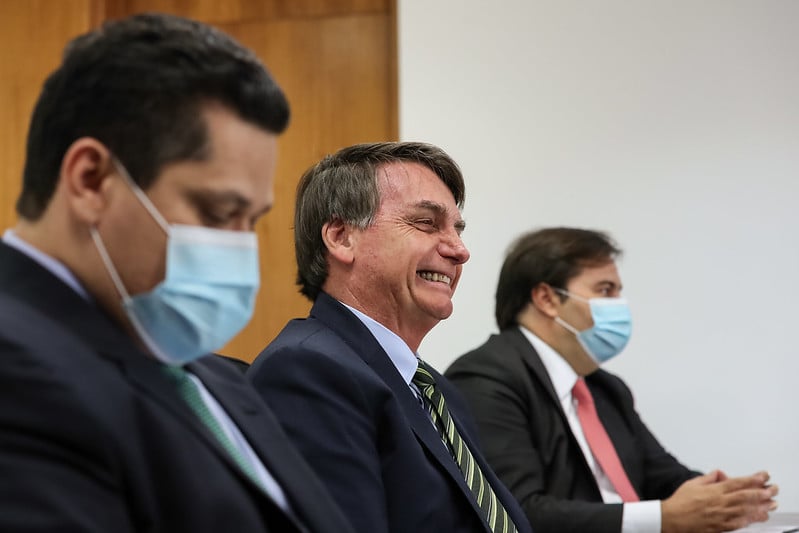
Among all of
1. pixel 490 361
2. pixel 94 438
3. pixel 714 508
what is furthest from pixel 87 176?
pixel 714 508

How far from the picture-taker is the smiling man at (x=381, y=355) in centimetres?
151

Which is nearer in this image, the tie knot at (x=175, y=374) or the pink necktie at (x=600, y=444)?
the tie knot at (x=175, y=374)

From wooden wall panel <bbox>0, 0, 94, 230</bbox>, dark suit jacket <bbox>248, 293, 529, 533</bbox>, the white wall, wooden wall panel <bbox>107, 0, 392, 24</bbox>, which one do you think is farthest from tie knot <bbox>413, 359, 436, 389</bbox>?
wooden wall panel <bbox>0, 0, 94, 230</bbox>

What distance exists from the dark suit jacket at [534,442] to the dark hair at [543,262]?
0.14m

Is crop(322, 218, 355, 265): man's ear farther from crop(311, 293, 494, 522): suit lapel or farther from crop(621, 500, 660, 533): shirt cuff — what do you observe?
crop(621, 500, 660, 533): shirt cuff

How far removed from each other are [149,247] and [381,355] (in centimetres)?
77

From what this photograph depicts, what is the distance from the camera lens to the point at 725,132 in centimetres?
348

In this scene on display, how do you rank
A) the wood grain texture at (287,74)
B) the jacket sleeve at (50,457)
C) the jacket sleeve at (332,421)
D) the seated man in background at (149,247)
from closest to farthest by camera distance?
the jacket sleeve at (50,457) < the seated man in background at (149,247) < the jacket sleeve at (332,421) < the wood grain texture at (287,74)

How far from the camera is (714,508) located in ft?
7.64

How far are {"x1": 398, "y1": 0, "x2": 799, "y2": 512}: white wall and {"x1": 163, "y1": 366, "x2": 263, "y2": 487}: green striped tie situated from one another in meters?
2.42

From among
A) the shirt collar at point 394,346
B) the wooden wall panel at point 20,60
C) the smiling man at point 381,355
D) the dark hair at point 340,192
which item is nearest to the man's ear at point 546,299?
the smiling man at point 381,355

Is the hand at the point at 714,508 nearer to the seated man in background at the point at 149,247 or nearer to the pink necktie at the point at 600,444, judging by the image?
the pink necktie at the point at 600,444

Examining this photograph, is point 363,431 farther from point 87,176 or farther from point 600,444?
point 600,444

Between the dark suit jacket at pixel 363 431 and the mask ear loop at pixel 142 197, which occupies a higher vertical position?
the mask ear loop at pixel 142 197
